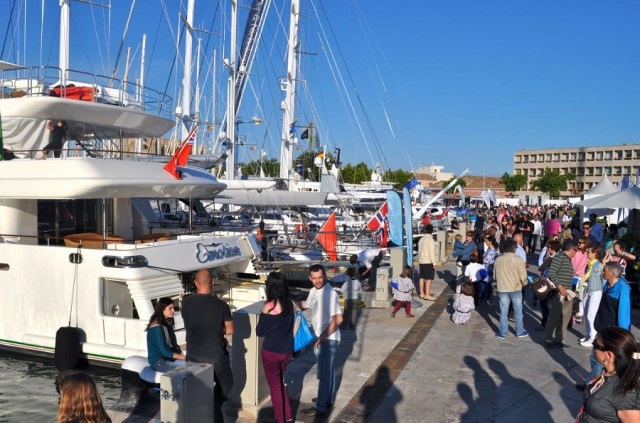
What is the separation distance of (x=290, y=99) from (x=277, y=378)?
24090mm

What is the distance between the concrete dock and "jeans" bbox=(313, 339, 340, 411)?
0.59 feet

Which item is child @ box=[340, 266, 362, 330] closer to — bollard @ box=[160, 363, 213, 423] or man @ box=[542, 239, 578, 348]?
man @ box=[542, 239, 578, 348]

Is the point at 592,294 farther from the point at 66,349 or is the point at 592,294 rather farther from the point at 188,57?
the point at 188,57

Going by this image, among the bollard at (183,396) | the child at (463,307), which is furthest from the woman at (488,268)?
the bollard at (183,396)

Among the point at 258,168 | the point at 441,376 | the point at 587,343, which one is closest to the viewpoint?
the point at 441,376

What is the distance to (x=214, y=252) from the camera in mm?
11031

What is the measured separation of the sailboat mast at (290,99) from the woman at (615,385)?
82.0 feet

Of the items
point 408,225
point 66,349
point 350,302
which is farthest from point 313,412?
point 408,225

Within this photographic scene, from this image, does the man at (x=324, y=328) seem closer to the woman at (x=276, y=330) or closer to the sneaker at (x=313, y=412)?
the sneaker at (x=313, y=412)

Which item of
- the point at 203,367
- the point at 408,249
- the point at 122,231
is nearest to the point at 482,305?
the point at 408,249

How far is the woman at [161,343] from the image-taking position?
236 inches

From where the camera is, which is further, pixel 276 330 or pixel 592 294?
pixel 592 294

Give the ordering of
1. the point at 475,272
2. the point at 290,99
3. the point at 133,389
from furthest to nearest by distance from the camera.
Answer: the point at 290,99
the point at 475,272
the point at 133,389

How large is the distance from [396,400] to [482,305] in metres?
6.17
